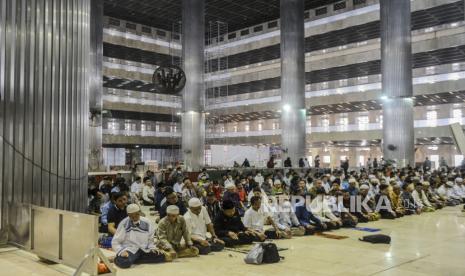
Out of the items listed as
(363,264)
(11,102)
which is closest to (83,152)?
(11,102)

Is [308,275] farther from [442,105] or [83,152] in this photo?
[442,105]

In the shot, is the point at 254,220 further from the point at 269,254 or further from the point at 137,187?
the point at 137,187

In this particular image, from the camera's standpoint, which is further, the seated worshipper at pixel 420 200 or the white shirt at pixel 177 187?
the seated worshipper at pixel 420 200

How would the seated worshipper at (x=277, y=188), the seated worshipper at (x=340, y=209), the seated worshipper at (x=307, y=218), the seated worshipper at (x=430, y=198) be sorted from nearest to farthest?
the seated worshipper at (x=307, y=218)
the seated worshipper at (x=340, y=209)
the seated worshipper at (x=430, y=198)
the seated worshipper at (x=277, y=188)

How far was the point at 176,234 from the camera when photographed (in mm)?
7703

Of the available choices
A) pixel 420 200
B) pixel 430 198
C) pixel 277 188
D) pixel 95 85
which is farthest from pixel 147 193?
pixel 95 85

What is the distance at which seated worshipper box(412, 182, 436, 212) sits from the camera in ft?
47.6

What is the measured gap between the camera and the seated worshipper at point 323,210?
35.6 ft

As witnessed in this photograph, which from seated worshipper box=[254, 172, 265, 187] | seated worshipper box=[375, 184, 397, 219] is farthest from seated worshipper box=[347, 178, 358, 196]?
seated worshipper box=[254, 172, 265, 187]

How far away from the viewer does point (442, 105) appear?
3441 centimetres

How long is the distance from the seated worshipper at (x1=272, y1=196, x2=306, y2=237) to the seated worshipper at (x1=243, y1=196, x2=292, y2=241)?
0.27 m

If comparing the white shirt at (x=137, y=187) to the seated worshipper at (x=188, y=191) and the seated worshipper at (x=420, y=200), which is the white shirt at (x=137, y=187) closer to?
the seated worshipper at (x=188, y=191)

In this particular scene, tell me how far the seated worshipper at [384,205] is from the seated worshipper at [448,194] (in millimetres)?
4256

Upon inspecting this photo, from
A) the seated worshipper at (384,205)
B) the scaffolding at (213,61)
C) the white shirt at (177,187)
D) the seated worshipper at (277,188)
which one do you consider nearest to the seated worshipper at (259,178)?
the seated worshipper at (277,188)
